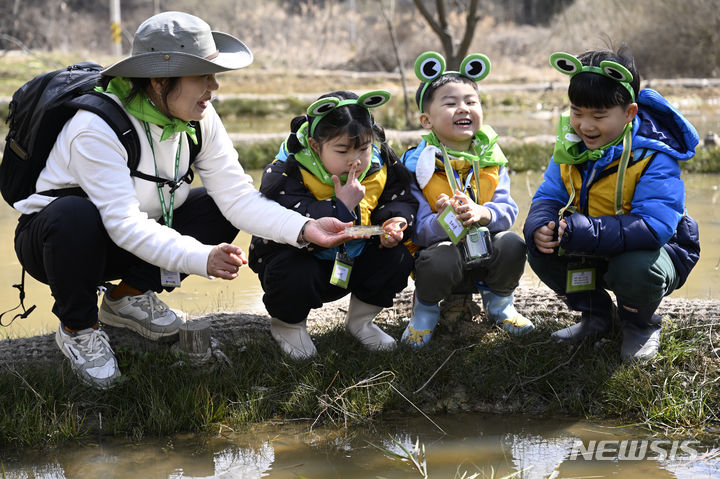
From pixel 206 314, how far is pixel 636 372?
1.98 m

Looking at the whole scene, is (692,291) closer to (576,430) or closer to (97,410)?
(576,430)

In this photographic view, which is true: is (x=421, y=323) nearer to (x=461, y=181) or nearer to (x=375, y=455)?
(x=461, y=181)

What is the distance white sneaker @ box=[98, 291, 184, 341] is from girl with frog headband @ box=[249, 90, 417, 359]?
43cm

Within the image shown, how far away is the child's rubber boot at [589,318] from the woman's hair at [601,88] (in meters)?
0.80

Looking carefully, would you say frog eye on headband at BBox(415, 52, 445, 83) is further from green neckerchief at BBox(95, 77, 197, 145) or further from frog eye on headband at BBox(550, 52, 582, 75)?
green neckerchief at BBox(95, 77, 197, 145)

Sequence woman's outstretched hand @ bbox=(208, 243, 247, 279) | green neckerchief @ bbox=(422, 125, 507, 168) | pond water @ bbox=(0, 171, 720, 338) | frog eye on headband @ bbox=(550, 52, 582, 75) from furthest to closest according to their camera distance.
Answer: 1. pond water @ bbox=(0, 171, 720, 338)
2. green neckerchief @ bbox=(422, 125, 507, 168)
3. frog eye on headband @ bbox=(550, 52, 582, 75)
4. woman's outstretched hand @ bbox=(208, 243, 247, 279)

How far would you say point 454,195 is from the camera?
338cm

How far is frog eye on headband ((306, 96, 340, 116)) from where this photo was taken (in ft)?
10.6

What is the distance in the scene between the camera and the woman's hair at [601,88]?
3201mm

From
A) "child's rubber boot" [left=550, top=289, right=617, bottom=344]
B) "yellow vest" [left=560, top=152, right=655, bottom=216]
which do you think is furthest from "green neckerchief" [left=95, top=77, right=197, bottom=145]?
"child's rubber boot" [left=550, top=289, right=617, bottom=344]

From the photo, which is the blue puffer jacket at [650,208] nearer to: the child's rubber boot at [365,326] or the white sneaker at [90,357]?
the child's rubber boot at [365,326]

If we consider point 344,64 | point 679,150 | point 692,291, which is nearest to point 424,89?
point 679,150

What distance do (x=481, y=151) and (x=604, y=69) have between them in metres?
0.64

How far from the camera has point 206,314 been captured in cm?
395
